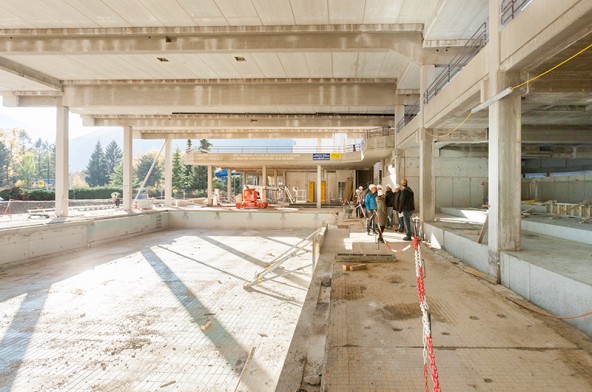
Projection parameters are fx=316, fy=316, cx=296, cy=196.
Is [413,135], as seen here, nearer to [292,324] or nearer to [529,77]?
[529,77]

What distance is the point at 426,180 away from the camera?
40.4ft

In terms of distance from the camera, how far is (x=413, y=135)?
14070 mm

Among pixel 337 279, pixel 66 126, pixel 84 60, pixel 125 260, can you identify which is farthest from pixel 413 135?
pixel 66 126

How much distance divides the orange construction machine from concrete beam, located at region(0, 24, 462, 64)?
18576 mm

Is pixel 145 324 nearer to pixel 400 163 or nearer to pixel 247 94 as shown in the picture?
pixel 247 94

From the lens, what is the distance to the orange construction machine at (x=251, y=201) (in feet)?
96.7

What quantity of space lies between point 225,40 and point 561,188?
55.6 feet

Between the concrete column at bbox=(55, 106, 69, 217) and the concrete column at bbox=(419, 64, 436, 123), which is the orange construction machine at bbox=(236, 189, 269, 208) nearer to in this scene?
the concrete column at bbox=(55, 106, 69, 217)

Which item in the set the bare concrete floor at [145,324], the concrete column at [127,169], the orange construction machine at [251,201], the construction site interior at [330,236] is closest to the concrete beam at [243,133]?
the concrete column at [127,169]

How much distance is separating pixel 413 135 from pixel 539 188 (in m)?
8.86

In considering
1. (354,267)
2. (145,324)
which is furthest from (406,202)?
(145,324)

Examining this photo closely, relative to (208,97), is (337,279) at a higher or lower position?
lower

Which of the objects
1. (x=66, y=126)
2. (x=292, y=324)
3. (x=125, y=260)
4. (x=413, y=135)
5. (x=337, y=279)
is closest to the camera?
(x=337, y=279)

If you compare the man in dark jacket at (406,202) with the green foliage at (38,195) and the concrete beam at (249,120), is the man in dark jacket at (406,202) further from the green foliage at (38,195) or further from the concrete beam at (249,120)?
the green foliage at (38,195)
